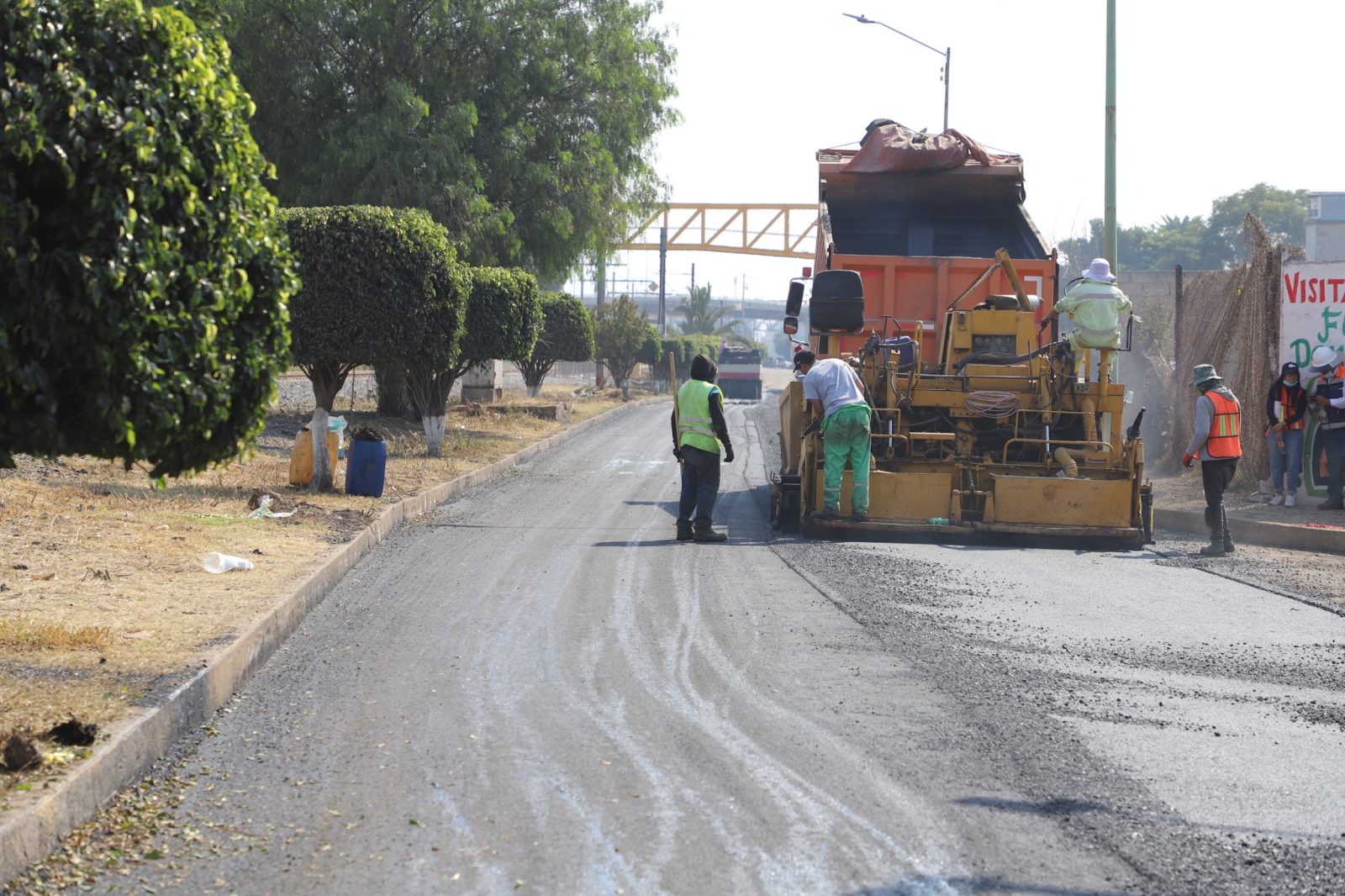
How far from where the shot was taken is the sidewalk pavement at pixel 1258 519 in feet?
39.3

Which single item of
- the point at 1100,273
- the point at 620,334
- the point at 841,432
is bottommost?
the point at 841,432

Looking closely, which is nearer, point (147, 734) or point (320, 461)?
point (147, 734)

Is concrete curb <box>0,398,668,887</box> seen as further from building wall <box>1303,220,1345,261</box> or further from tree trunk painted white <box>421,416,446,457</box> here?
building wall <box>1303,220,1345,261</box>

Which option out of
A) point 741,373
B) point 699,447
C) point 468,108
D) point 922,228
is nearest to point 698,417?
point 699,447

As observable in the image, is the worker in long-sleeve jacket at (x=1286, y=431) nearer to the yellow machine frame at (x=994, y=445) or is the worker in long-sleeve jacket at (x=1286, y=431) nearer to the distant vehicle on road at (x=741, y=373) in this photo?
the yellow machine frame at (x=994, y=445)

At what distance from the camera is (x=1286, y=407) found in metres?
14.0

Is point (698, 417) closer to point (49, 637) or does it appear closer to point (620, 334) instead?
point (49, 637)

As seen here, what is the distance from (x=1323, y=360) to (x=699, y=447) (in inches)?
267

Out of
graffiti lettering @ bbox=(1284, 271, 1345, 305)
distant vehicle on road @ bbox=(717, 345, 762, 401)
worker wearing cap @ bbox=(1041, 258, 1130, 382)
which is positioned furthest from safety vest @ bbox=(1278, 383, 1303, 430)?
distant vehicle on road @ bbox=(717, 345, 762, 401)

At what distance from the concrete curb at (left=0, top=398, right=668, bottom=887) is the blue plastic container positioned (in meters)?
3.94

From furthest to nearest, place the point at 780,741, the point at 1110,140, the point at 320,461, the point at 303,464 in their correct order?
1. the point at 1110,140
2. the point at 303,464
3. the point at 320,461
4. the point at 780,741

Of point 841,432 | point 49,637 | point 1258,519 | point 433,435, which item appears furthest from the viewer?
point 433,435

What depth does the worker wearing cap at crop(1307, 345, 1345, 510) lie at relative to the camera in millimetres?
13531

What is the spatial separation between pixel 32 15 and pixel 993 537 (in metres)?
9.22
